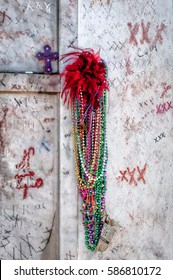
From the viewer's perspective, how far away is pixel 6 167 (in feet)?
13.8

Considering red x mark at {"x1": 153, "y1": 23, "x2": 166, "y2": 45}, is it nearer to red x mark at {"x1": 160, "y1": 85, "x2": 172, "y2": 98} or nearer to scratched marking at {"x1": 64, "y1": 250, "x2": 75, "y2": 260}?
red x mark at {"x1": 160, "y1": 85, "x2": 172, "y2": 98}

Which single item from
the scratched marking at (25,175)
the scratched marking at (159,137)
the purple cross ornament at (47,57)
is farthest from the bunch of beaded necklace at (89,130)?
the scratched marking at (159,137)

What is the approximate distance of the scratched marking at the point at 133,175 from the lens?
4461 millimetres

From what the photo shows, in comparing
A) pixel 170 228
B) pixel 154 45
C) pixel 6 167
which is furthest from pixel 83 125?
pixel 170 228

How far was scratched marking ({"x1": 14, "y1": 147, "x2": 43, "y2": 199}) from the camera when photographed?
4.25 m

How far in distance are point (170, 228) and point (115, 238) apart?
550 millimetres

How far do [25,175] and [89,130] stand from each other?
2.15 ft

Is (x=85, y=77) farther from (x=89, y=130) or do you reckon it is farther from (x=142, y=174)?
(x=142, y=174)

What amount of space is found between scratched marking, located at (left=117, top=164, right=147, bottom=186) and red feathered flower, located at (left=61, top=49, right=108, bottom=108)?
2.23 feet

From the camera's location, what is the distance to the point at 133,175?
14.8ft

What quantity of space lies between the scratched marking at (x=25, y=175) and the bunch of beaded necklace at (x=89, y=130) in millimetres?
363

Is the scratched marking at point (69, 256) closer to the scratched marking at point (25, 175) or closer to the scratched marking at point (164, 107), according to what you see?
the scratched marking at point (25, 175)

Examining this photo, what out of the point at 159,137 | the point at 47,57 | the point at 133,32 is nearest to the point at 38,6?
the point at 47,57
